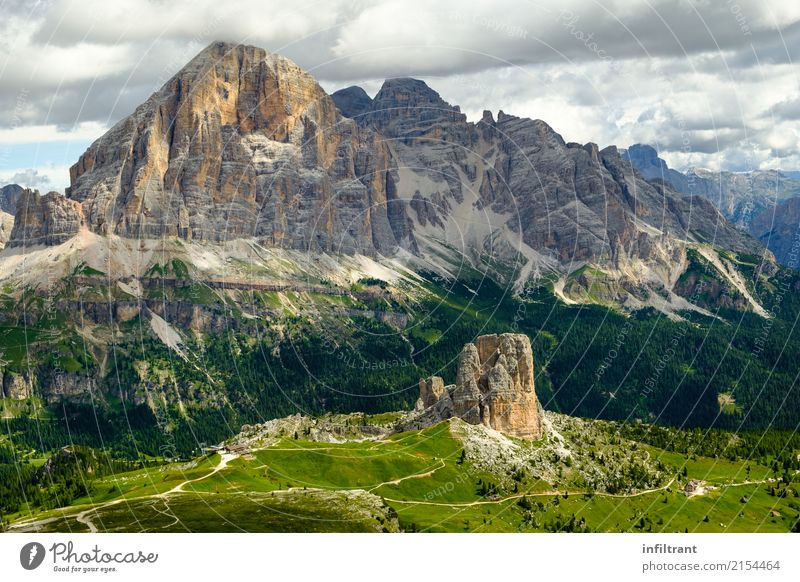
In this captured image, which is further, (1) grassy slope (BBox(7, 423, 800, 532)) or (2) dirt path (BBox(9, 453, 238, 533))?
(2) dirt path (BBox(9, 453, 238, 533))
